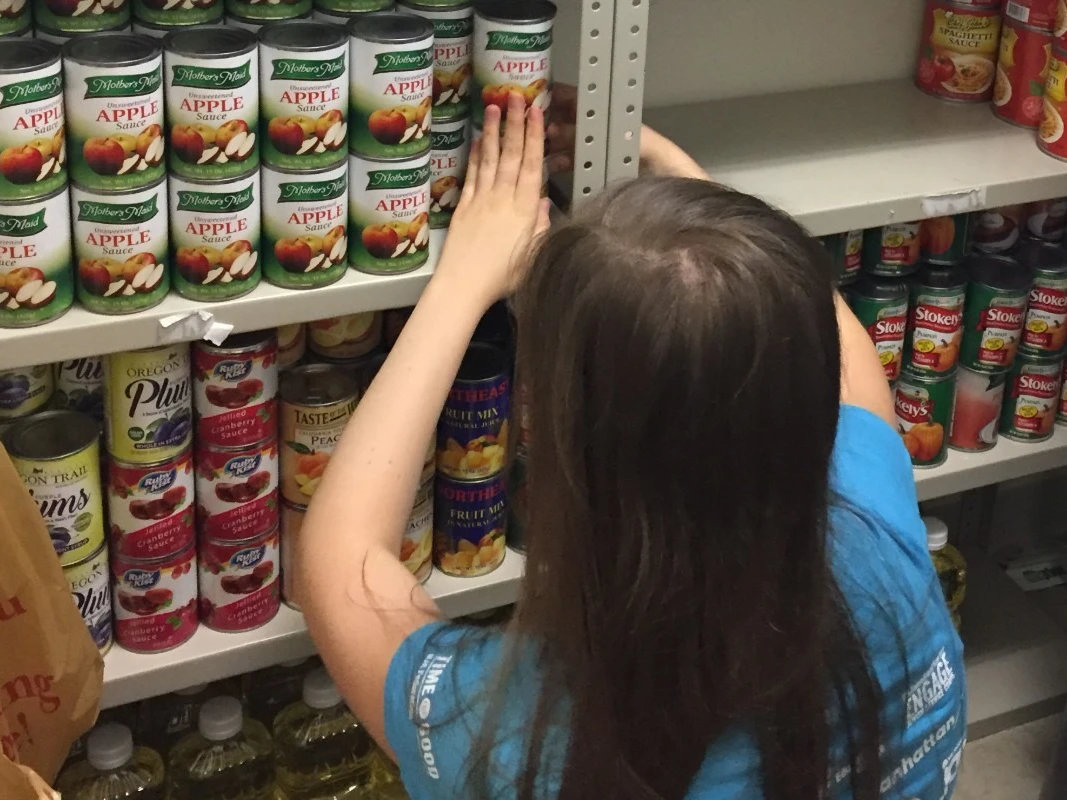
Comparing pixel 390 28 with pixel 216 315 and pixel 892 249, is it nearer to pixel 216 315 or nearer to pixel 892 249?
pixel 216 315

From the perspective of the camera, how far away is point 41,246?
1.00 meters

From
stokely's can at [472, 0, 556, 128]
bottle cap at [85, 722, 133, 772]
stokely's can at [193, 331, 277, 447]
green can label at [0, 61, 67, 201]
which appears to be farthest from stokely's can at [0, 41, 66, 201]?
bottle cap at [85, 722, 133, 772]

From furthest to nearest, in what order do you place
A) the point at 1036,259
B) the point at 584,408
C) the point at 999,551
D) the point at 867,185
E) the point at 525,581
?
the point at 999,551, the point at 1036,259, the point at 867,185, the point at 525,581, the point at 584,408

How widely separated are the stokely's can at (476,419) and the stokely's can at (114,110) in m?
0.37

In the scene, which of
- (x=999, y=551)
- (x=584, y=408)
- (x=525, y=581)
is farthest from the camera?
(x=999, y=551)

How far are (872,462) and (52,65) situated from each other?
2.08 ft

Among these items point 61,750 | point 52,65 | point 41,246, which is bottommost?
point 61,750

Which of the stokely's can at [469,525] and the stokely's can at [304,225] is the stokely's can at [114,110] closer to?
the stokely's can at [304,225]

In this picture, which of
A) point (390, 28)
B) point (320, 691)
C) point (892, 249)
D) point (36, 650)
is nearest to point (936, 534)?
point (892, 249)

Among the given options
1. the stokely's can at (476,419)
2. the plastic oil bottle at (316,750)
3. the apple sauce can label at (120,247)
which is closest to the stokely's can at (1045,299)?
the stokely's can at (476,419)

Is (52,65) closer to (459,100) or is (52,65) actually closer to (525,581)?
(459,100)

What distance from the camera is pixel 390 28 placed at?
107 centimetres

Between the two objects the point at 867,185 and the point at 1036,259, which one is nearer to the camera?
the point at 867,185

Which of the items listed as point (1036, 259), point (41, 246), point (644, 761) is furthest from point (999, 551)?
point (41, 246)
